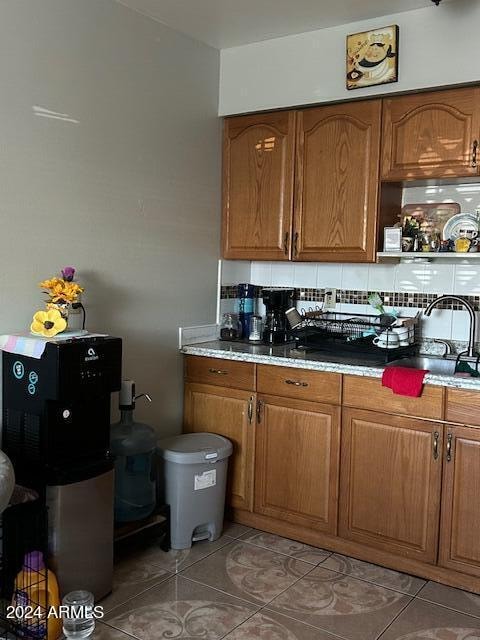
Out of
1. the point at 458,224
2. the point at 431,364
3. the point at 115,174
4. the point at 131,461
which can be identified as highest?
the point at 115,174

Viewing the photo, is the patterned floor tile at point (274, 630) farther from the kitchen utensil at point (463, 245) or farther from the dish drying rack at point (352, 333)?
the kitchen utensil at point (463, 245)

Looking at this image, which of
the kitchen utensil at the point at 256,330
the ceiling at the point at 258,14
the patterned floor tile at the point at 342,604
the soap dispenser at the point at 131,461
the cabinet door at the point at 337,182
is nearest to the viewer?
the patterned floor tile at the point at 342,604

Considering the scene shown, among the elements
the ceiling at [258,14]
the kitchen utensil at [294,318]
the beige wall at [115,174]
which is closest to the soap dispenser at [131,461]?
the beige wall at [115,174]

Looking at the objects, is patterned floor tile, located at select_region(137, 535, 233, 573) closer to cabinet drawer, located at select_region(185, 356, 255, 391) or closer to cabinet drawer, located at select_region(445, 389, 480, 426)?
cabinet drawer, located at select_region(185, 356, 255, 391)

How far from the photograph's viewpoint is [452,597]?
2734 mm

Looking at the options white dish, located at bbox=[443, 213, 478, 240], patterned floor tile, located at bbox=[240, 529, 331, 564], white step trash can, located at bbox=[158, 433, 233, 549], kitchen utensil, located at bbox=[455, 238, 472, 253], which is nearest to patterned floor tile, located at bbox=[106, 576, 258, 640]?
white step trash can, located at bbox=[158, 433, 233, 549]

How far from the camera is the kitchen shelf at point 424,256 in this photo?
3.05m

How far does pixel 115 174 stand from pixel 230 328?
116 centimetres

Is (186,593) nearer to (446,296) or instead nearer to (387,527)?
(387,527)

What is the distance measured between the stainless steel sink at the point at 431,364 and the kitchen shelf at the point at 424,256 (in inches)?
20.0

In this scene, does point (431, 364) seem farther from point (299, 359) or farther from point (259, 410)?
point (259, 410)

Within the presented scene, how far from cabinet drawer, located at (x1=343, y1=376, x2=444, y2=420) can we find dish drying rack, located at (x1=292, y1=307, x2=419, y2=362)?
0.20 m

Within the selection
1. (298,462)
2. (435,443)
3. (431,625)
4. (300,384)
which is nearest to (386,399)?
(435,443)

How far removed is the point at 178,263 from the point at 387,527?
1.70m
